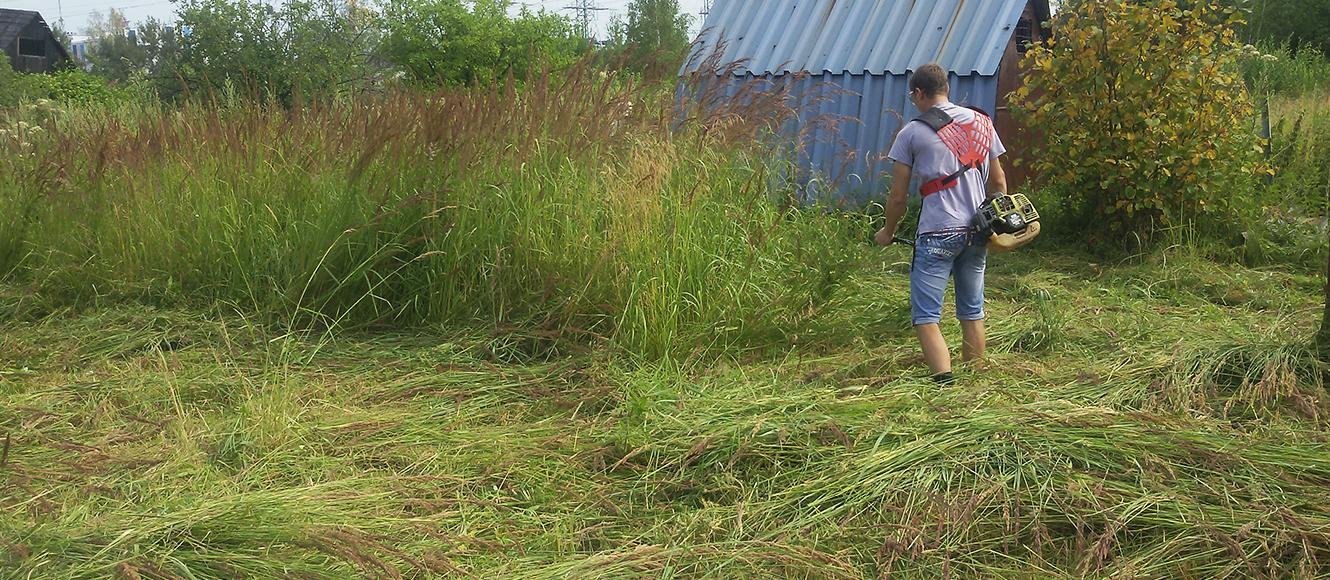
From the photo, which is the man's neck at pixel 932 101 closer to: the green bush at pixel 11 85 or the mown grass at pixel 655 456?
the mown grass at pixel 655 456

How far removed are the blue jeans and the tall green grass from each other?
2.37ft

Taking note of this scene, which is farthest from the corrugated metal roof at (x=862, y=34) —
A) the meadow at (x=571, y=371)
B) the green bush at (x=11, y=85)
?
the green bush at (x=11, y=85)

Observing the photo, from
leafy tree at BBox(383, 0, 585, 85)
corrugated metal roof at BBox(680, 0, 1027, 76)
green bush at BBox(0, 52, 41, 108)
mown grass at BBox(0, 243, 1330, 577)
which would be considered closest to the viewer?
mown grass at BBox(0, 243, 1330, 577)

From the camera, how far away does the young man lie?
4668 mm

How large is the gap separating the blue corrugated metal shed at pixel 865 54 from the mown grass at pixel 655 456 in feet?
12.2

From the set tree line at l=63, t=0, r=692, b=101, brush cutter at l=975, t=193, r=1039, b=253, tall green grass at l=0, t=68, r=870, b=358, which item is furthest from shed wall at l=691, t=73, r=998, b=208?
tree line at l=63, t=0, r=692, b=101

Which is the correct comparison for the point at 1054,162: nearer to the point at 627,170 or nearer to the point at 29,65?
the point at 627,170

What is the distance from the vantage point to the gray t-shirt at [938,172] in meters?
4.67

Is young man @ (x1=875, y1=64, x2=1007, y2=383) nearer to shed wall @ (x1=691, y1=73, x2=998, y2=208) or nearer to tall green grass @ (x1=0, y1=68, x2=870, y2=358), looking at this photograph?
tall green grass @ (x1=0, y1=68, x2=870, y2=358)

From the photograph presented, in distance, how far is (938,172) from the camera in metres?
4.68

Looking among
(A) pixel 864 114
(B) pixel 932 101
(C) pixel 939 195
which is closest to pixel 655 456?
(C) pixel 939 195

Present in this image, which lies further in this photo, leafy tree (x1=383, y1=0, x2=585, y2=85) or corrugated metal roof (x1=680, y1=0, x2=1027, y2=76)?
leafy tree (x1=383, y1=0, x2=585, y2=85)

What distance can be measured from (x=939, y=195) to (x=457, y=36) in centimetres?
1846

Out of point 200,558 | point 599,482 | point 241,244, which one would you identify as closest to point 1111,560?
point 599,482
